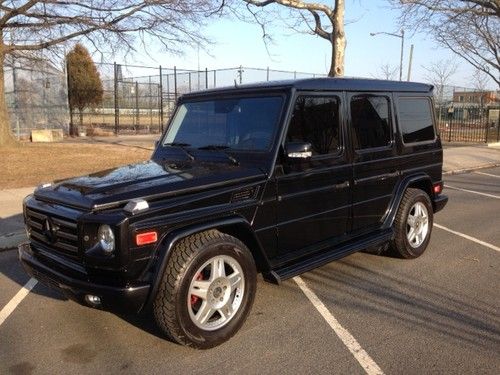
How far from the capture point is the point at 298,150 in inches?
163

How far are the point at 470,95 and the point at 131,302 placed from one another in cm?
5107

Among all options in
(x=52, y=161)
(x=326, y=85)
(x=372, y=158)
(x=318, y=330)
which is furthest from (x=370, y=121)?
(x=52, y=161)

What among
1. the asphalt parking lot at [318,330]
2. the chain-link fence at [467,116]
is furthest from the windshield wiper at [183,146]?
the chain-link fence at [467,116]

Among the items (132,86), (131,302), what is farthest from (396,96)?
(132,86)

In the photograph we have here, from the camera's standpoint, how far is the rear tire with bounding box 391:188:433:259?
5.61 metres

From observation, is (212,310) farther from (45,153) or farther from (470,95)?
(470,95)

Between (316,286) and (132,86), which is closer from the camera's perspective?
(316,286)

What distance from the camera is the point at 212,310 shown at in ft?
12.5

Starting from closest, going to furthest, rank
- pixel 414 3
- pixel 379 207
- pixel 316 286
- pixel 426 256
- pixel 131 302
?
pixel 131 302, pixel 316 286, pixel 379 207, pixel 426 256, pixel 414 3

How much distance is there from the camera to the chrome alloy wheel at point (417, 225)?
5.86 m

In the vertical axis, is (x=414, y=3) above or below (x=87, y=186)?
above

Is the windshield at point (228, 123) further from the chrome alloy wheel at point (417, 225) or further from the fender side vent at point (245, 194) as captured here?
the chrome alloy wheel at point (417, 225)

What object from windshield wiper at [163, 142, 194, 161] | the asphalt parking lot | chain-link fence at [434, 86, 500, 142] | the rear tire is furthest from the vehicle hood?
chain-link fence at [434, 86, 500, 142]

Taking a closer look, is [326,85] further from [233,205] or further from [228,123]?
[233,205]
